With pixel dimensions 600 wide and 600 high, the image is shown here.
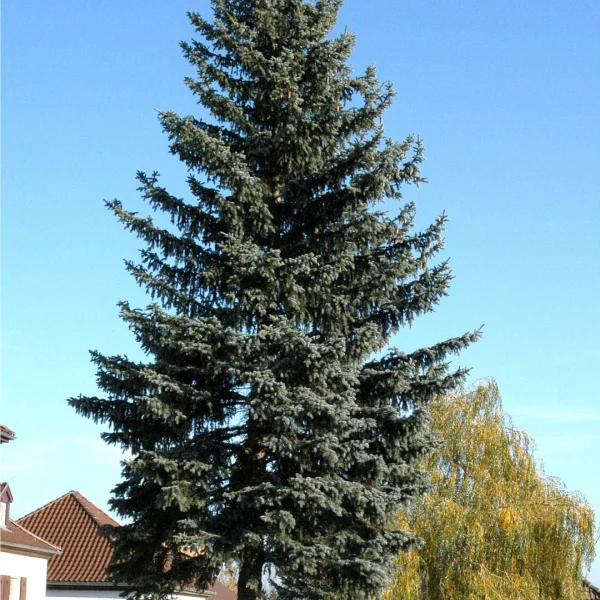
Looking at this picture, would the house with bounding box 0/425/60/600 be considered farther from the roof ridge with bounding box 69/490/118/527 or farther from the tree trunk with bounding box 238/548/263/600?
the tree trunk with bounding box 238/548/263/600

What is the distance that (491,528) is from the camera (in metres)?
21.8

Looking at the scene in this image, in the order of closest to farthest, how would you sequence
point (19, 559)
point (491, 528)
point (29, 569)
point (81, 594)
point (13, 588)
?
1. point (491, 528)
2. point (13, 588)
3. point (19, 559)
4. point (29, 569)
5. point (81, 594)

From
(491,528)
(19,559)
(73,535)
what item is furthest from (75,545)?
(491,528)

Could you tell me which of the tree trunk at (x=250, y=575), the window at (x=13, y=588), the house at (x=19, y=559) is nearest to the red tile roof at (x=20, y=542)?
the house at (x=19, y=559)

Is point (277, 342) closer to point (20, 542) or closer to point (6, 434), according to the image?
point (6, 434)

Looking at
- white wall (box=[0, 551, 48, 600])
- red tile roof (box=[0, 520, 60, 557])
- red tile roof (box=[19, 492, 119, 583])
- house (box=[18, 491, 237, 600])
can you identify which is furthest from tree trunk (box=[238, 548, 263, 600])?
red tile roof (box=[19, 492, 119, 583])

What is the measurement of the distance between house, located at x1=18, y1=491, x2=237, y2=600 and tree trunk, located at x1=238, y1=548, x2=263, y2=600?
17.4m

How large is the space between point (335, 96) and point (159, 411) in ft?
23.4

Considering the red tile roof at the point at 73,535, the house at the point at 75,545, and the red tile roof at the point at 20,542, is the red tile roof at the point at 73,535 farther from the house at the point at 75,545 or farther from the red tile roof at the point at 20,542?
the red tile roof at the point at 20,542

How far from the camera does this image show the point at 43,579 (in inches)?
1229

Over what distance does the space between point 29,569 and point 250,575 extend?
17.5m

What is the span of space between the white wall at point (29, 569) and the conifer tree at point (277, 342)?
14.7m

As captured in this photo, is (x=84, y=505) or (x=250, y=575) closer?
(x=250, y=575)

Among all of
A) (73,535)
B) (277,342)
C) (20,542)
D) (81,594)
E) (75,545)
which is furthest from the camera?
(73,535)
